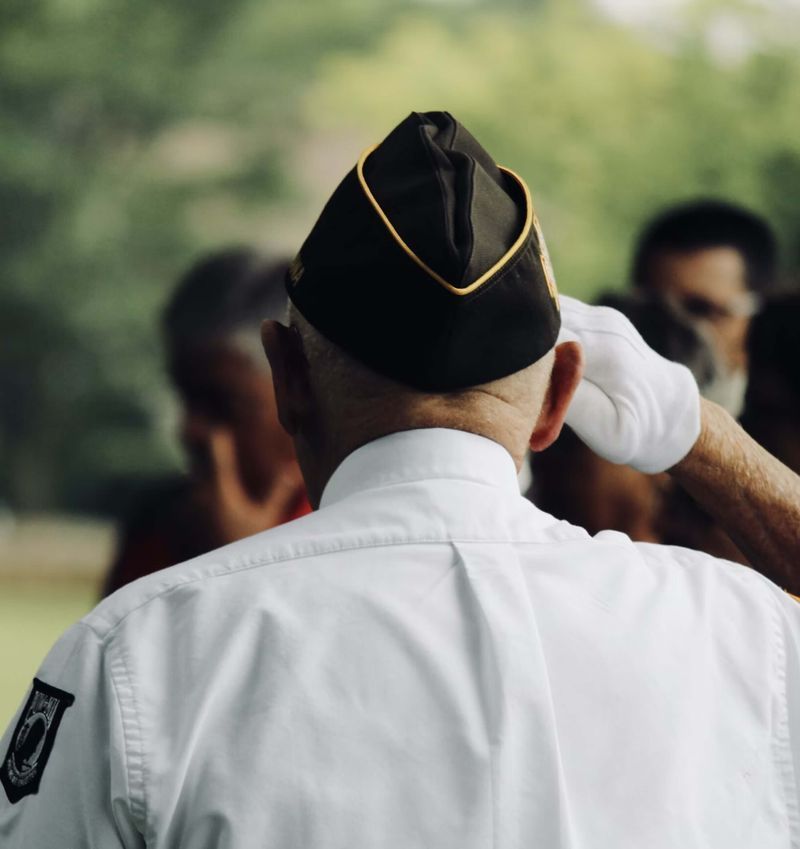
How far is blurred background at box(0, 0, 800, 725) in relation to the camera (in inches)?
984

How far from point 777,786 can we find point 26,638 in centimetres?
1510

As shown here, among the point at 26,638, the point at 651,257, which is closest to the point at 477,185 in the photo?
the point at 651,257

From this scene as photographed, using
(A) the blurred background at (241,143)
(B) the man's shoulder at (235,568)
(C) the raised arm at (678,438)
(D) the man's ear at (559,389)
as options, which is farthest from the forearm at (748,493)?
(A) the blurred background at (241,143)

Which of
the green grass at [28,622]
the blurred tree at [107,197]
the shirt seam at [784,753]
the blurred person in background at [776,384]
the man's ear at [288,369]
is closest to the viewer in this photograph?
the shirt seam at [784,753]

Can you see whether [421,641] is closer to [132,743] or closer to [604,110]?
[132,743]

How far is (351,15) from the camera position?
2936 cm

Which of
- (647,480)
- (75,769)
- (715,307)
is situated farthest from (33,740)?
(715,307)

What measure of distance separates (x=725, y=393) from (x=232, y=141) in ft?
83.1

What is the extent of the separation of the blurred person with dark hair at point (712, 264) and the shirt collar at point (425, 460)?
10.5ft

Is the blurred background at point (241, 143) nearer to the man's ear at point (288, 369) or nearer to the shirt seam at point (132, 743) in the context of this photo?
the man's ear at point (288, 369)

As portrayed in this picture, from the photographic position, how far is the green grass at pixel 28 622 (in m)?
13.0

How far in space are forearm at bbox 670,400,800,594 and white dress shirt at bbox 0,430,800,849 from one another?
0.34 m

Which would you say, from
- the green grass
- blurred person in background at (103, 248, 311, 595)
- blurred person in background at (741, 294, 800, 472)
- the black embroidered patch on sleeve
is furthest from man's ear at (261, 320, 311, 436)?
the green grass

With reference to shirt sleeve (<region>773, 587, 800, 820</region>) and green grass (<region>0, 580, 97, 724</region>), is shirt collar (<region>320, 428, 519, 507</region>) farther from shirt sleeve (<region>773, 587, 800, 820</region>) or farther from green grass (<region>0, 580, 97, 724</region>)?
green grass (<region>0, 580, 97, 724</region>)
